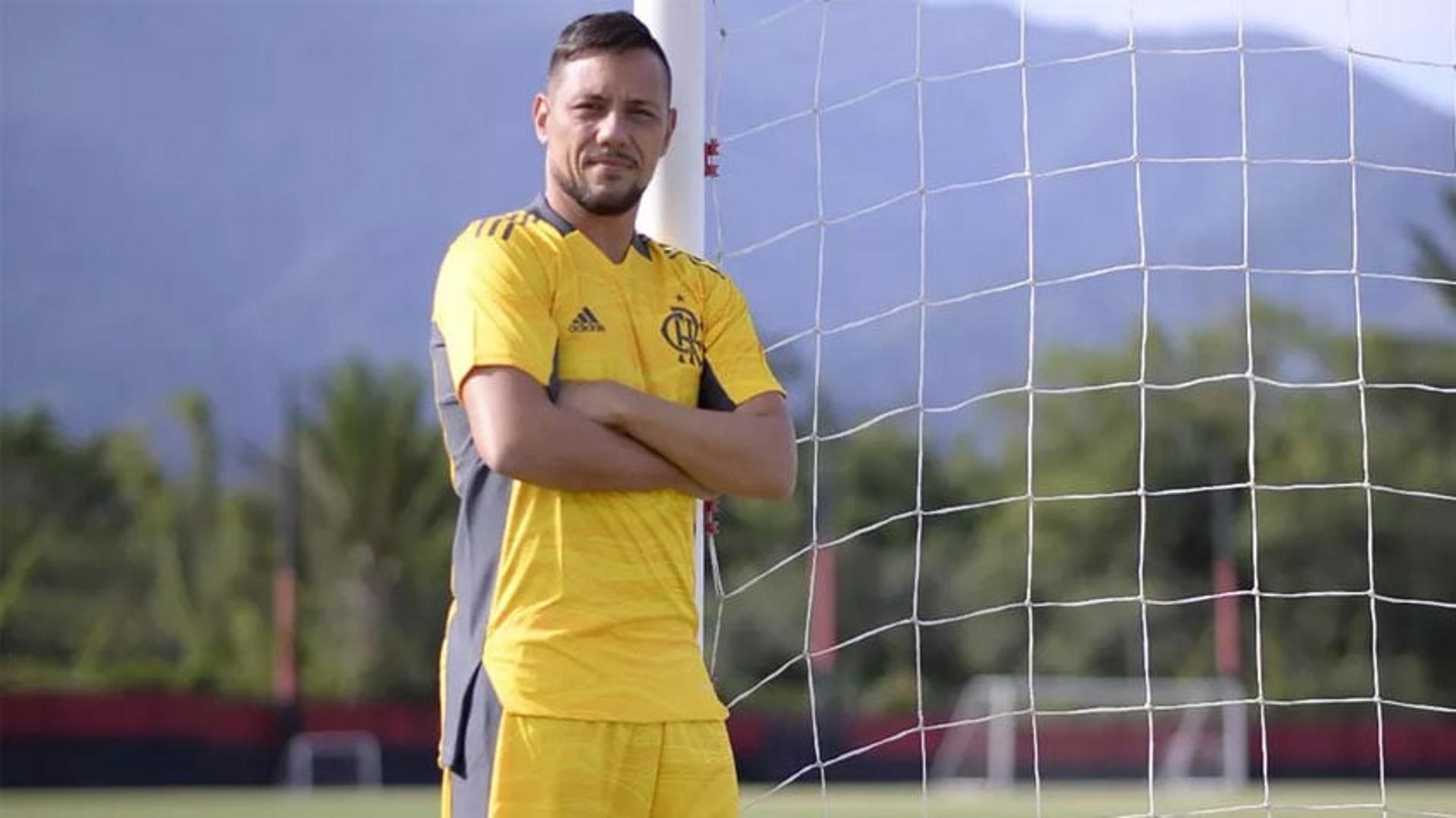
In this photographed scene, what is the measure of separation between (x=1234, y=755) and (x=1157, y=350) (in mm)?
15299

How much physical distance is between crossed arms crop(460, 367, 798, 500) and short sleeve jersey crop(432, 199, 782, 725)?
2 cm

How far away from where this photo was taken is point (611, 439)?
3.13 m

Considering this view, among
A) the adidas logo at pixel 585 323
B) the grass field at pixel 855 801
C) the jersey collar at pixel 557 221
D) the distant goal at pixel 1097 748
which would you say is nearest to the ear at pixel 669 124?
the jersey collar at pixel 557 221

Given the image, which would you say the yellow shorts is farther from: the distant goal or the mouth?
the distant goal

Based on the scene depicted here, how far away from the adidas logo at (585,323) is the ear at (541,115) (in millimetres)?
261

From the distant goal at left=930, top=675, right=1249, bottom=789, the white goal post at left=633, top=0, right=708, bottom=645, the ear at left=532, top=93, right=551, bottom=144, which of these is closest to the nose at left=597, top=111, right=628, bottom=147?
the ear at left=532, top=93, right=551, bottom=144

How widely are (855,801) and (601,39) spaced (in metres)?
17.0

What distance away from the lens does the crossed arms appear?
3086mm

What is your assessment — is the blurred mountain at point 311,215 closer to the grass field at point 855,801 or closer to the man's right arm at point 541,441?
the grass field at point 855,801

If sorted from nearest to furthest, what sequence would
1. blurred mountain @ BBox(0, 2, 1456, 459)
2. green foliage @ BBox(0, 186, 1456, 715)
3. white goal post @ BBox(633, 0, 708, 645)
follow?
1. white goal post @ BBox(633, 0, 708, 645)
2. green foliage @ BBox(0, 186, 1456, 715)
3. blurred mountain @ BBox(0, 2, 1456, 459)

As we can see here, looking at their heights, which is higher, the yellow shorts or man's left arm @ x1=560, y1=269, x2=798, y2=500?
man's left arm @ x1=560, y1=269, x2=798, y2=500

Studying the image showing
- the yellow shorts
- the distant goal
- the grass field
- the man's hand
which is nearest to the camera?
the yellow shorts

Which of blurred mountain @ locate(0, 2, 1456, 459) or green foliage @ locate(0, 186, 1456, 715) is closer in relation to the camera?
green foliage @ locate(0, 186, 1456, 715)

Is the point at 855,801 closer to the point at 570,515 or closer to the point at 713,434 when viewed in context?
the point at 713,434
